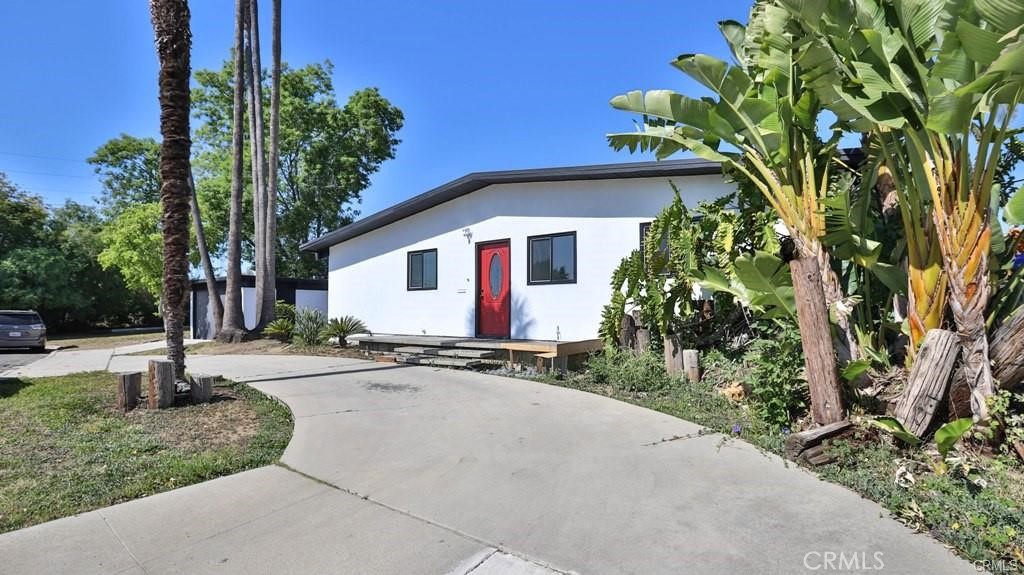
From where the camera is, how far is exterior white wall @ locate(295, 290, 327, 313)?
20578 mm

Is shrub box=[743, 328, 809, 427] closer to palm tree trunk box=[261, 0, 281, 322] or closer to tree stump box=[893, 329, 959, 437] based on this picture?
tree stump box=[893, 329, 959, 437]

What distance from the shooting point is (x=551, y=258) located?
1087 cm

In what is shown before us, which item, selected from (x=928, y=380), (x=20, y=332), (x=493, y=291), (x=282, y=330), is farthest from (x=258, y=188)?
(x=928, y=380)

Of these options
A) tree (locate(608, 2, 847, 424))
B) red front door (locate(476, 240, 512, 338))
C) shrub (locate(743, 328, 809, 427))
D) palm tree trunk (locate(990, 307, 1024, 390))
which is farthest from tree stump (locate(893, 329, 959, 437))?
red front door (locate(476, 240, 512, 338))

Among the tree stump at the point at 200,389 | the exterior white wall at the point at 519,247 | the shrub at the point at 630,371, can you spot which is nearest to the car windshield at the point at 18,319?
the exterior white wall at the point at 519,247

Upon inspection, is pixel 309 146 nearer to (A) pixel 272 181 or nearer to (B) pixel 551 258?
(A) pixel 272 181

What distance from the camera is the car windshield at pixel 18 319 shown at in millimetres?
17391

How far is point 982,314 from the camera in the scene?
4215 millimetres

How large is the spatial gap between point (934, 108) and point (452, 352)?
26.9 ft

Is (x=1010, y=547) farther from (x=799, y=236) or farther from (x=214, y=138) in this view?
(x=214, y=138)

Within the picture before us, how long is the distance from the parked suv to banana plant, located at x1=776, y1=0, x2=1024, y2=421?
2243 cm

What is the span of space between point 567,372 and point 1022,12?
267 inches

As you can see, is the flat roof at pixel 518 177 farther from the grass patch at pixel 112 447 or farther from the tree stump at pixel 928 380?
the grass patch at pixel 112 447

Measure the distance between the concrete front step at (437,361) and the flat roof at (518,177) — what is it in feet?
12.4
